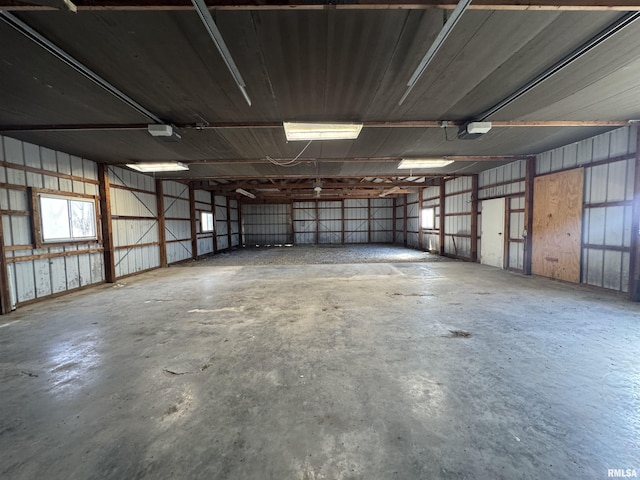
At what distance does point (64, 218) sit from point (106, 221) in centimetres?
96

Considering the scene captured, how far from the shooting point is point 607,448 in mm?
1503

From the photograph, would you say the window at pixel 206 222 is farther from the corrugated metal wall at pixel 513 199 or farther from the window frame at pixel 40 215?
the corrugated metal wall at pixel 513 199

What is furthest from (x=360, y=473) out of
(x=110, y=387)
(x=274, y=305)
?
(x=274, y=305)

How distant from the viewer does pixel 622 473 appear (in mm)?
1370

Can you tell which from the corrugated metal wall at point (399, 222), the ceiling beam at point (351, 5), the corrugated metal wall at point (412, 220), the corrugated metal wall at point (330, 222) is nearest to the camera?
the ceiling beam at point (351, 5)

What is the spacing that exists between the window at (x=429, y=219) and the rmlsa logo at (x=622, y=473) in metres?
10.5

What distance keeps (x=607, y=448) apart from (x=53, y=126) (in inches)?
280

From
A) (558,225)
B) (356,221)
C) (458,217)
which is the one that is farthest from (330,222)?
(558,225)

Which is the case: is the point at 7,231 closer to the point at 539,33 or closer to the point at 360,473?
the point at 360,473

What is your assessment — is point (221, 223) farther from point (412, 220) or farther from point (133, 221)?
point (412, 220)

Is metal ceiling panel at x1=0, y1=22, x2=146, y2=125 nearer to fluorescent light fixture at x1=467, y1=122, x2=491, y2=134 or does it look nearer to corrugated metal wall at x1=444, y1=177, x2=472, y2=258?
fluorescent light fixture at x1=467, y1=122, x2=491, y2=134

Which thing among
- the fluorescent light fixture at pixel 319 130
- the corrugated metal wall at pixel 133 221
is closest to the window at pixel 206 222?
the corrugated metal wall at pixel 133 221

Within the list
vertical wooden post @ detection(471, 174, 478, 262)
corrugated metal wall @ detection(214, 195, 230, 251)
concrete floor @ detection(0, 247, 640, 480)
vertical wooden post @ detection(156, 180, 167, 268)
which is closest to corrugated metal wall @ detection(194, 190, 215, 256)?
corrugated metal wall @ detection(214, 195, 230, 251)

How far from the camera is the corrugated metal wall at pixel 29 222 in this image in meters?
4.36
